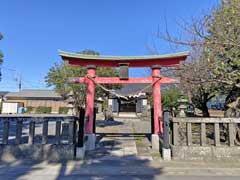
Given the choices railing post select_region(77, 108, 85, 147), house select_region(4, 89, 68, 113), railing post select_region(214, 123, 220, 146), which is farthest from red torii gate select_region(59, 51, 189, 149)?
house select_region(4, 89, 68, 113)

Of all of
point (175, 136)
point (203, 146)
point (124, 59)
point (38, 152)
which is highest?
point (124, 59)

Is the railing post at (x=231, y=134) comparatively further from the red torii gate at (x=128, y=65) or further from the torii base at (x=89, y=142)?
the torii base at (x=89, y=142)

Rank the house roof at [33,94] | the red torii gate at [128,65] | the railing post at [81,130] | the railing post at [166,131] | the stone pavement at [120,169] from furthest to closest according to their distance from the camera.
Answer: the house roof at [33,94], the red torii gate at [128,65], the railing post at [81,130], the railing post at [166,131], the stone pavement at [120,169]

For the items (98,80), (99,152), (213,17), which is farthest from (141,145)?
(213,17)

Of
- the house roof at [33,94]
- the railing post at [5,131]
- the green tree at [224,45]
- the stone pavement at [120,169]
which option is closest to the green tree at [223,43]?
the green tree at [224,45]

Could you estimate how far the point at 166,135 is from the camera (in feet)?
20.8

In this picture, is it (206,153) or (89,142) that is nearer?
(206,153)

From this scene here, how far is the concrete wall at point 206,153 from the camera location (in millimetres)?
5965

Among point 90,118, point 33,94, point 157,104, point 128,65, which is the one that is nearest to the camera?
point 90,118

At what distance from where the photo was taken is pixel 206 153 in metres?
6.03

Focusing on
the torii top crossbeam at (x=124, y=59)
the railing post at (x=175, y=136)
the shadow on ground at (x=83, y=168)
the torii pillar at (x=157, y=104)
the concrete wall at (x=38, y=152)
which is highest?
the torii top crossbeam at (x=124, y=59)

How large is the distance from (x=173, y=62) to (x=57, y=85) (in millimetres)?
8761

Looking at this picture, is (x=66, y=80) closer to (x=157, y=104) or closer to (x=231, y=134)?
(x=157, y=104)

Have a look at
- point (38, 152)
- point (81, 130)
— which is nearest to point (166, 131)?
point (81, 130)
